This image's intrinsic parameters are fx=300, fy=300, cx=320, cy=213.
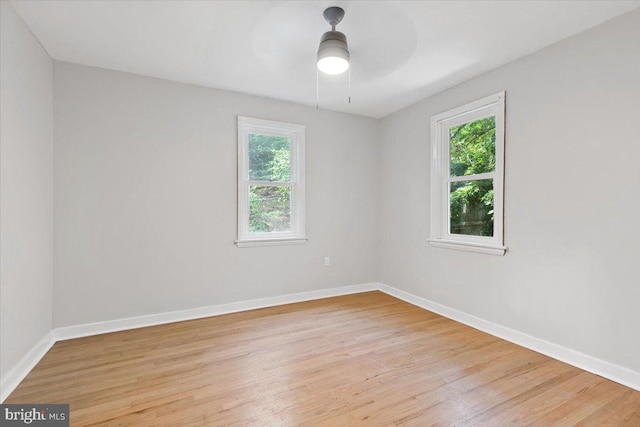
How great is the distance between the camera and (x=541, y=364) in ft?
7.39

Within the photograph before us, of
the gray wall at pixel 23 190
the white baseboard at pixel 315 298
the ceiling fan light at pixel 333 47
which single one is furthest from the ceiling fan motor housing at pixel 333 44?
the white baseboard at pixel 315 298

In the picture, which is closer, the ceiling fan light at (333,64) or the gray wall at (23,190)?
the gray wall at (23,190)

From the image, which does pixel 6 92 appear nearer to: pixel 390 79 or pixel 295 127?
pixel 295 127

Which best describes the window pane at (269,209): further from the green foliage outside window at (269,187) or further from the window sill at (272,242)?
the window sill at (272,242)

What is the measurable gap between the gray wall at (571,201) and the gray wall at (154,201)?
2.13 metres

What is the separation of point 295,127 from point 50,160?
2.42 m

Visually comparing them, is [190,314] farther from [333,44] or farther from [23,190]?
[333,44]

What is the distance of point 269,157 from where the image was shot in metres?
3.70

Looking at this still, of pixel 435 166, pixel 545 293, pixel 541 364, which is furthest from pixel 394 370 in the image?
pixel 435 166

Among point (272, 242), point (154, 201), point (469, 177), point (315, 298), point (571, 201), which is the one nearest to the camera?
point (571, 201)

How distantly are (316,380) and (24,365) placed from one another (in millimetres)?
2062

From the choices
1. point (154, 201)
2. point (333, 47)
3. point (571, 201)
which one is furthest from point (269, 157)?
point (571, 201)

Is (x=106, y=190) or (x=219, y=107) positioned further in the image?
(x=219, y=107)

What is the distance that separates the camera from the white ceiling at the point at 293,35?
201cm
